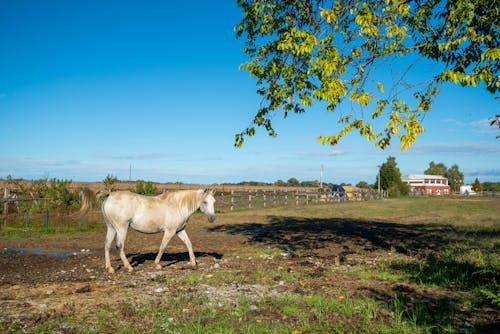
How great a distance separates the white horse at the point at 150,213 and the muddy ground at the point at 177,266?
2.46 ft

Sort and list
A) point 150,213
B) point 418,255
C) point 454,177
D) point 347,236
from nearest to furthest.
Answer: point 150,213, point 418,255, point 347,236, point 454,177

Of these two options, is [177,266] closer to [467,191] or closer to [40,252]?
[40,252]

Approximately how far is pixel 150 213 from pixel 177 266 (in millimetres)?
1650

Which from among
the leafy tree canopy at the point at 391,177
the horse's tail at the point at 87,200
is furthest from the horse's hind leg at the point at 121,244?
the leafy tree canopy at the point at 391,177

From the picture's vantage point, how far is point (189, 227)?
22422 mm

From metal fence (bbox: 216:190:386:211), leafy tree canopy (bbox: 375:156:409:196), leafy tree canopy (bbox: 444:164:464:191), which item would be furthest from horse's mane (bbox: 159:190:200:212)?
leafy tree canopy (bbox: 444:164:464:191)

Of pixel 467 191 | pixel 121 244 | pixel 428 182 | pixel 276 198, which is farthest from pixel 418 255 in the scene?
pixel 428 182

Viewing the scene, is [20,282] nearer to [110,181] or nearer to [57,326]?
[57,326]

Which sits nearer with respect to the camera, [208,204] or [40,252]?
[208,204]

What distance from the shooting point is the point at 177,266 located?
11016 millimetres

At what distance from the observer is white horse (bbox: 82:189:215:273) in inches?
421

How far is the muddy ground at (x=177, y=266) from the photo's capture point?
734 cm

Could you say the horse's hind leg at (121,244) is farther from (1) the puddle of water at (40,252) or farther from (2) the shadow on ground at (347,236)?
(2) the shadow on ground at (347,236)

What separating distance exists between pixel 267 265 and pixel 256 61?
5942 mm
